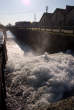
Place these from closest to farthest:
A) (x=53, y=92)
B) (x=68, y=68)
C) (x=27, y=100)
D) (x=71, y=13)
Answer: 1. (x=27, y=100)
2. (x=53, y=92)
3. (x=68, y=68)
4. (x=71, y=13)

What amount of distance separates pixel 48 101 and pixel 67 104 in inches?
46.4

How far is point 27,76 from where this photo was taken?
5.60 meters

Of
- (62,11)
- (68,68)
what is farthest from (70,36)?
(62,11)

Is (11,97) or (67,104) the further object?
(11,97)

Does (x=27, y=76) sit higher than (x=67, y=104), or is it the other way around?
(x=67, y=104)

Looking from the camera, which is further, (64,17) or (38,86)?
(64,17)

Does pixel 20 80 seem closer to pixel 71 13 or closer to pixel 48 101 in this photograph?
pixel 48 101

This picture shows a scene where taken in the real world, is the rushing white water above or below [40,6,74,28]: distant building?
below

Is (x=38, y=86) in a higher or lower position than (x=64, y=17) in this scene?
lower

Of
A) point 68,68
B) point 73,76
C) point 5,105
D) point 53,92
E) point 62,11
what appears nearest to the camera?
point 5,105

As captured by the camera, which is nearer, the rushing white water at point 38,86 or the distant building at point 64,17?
the rushing white water at point 38,86

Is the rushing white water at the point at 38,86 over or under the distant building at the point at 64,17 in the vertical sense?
under

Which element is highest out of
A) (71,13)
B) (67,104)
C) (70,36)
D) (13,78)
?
(71,13)

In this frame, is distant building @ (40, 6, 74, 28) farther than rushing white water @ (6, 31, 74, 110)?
Yes
